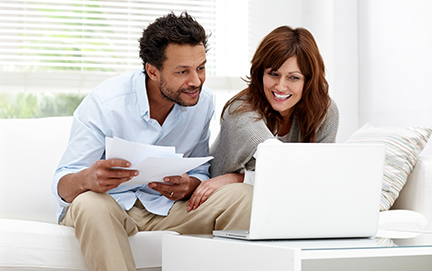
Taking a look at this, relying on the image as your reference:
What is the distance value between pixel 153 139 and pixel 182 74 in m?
0.24

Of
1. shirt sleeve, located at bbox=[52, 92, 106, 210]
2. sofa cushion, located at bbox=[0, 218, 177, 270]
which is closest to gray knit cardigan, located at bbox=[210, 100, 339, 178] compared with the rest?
shirt sleeve, located at bbox=[52, 92, 106, 210]

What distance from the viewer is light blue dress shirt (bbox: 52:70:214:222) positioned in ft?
5.32

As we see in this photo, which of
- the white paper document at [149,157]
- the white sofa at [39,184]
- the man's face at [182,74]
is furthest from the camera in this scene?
the man's face at [182,74]

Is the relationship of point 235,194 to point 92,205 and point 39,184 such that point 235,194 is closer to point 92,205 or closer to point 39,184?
point 92,205

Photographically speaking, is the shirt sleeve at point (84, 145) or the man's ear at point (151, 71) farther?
the man's ear at point (151, 71)

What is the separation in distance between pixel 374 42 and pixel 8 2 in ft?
6.87

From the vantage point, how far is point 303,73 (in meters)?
1.80

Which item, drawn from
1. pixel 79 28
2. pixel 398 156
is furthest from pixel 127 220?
pixel 79 28

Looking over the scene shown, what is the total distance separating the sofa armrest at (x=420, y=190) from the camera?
72.6 inches

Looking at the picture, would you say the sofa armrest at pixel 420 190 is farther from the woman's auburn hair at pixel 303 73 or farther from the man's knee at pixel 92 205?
the man's knee at pixel 92 205

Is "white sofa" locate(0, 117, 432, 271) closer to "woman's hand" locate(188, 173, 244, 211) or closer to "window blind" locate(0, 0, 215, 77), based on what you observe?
"woman's hand" locate(188, 173, 244, 211)

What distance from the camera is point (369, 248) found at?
0.94 metres

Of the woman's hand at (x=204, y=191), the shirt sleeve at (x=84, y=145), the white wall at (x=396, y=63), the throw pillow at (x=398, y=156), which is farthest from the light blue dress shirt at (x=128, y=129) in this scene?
the white wall at (x=396, y=63)

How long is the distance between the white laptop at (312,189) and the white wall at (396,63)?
1389 millimetres
